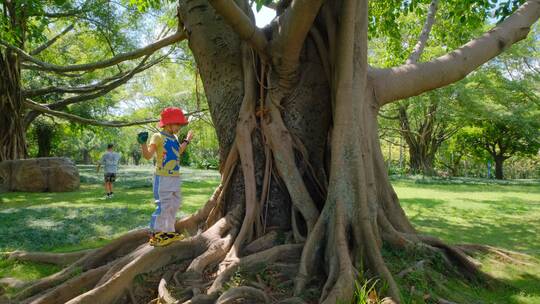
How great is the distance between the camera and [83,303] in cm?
314

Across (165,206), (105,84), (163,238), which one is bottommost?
(163,238)

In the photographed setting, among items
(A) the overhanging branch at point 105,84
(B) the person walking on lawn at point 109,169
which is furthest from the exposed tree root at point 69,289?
(A) the overhanging branch at point 105,84

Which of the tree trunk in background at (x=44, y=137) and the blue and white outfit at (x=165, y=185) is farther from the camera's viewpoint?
the tree trunk in background at (x=44, y=137)

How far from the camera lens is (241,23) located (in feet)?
12.5

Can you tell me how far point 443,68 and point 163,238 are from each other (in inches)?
149

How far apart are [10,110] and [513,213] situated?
50.5 ft

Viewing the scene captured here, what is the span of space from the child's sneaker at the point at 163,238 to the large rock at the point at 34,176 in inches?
421

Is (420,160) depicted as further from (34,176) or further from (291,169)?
(291,169)

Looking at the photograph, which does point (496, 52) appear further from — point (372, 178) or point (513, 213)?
point (513, 213)

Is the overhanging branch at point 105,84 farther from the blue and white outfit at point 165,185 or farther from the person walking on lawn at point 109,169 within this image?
the blue and white outfit at point 165,185

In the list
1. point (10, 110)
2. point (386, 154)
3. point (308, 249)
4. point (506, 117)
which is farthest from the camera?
point (386, 154)

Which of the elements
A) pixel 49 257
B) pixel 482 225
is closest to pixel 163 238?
pixel 49 257

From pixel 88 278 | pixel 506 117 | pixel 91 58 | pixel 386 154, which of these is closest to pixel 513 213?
pixel 88 278

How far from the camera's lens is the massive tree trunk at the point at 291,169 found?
3523 millimetres
